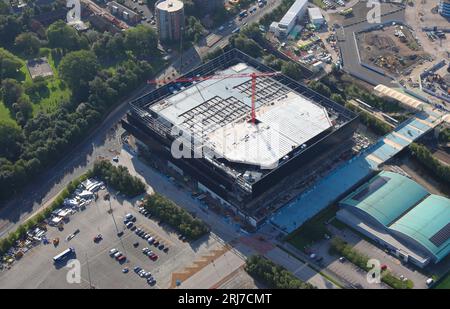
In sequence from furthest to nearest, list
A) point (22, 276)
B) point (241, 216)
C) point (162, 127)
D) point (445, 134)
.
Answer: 1. point (445, 134)
2. point (162, 127)
3. point (241, 216)
4. point (22, 276)

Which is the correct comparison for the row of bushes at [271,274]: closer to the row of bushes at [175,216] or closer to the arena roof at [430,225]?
the row of bushes at [175,216]

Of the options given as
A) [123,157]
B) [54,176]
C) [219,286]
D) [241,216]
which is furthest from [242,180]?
[54,176]

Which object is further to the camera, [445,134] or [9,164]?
[445,134]

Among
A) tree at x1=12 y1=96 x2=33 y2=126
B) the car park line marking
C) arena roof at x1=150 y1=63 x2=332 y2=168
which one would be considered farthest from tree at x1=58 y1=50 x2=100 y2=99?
the car park line marking

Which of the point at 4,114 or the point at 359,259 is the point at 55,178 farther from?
the point at 359,259

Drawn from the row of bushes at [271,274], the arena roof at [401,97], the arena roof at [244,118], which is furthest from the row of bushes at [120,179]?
the arena roof at [401,97]

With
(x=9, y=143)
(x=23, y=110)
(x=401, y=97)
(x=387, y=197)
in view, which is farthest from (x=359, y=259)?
(x=23, y=110)

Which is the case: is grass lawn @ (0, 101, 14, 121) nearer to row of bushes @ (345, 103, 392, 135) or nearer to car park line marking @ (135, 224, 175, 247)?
car park line marking @ (135, 224, 175, 247)

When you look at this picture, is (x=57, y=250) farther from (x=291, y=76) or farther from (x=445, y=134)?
(x=445, y=134)
